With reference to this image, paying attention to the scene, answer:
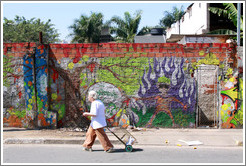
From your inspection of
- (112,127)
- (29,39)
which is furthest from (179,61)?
(29,39)

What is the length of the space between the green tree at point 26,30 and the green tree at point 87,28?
3.61 m

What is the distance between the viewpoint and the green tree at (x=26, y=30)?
39.4 metres

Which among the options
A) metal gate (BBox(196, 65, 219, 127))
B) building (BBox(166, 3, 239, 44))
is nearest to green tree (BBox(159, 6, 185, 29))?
building (BBox(166, 3, 239, 44))

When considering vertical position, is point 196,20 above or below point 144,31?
below

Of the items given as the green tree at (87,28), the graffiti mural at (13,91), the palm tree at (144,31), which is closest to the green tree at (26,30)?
the green tree at (87,28)

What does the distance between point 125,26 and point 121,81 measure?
2996 cm

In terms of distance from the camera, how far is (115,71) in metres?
11.0

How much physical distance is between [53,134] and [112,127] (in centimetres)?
210

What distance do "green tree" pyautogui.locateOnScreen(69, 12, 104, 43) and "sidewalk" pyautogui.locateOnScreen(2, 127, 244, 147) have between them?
1238 inches

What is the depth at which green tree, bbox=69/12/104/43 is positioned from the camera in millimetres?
41312

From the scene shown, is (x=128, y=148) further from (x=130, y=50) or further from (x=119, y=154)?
(x=130, y=50)

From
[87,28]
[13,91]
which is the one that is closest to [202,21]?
[87,28]

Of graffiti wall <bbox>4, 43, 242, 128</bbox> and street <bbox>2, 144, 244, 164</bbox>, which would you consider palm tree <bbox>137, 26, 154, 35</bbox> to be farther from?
street <bbox>2, 144, 244, 164</bbox>

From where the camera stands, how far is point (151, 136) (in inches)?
382
